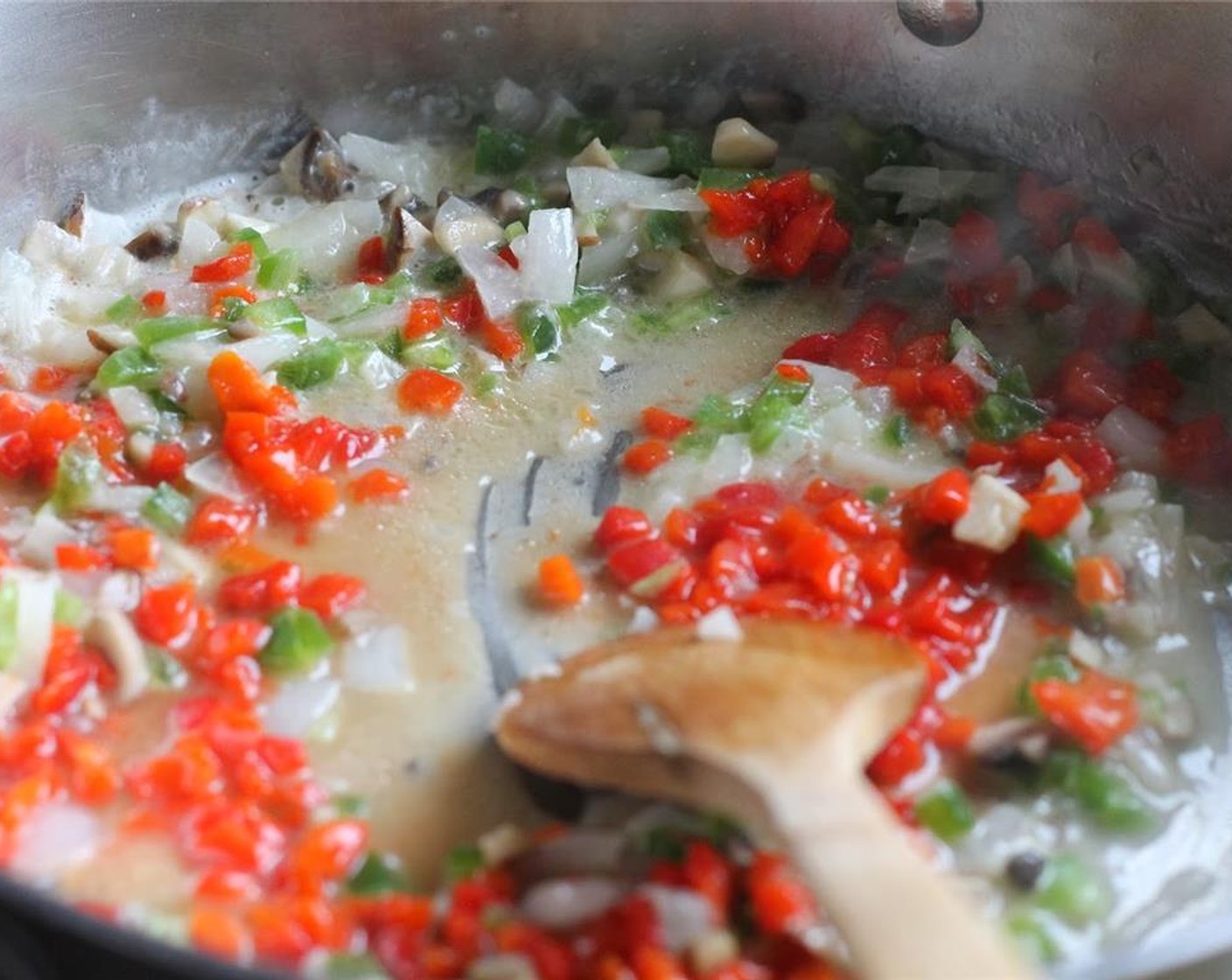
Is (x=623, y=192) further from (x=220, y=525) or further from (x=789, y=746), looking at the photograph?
(x=789, y=746)

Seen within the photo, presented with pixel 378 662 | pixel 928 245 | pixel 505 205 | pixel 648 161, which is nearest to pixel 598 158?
pixel 648 161

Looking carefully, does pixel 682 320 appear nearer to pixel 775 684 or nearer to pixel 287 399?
pixel 287 399

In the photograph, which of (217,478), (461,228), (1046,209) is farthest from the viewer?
(1046,209)

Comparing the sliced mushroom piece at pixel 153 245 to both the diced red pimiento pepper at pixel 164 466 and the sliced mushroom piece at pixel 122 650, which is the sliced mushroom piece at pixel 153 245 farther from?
the sliced mushroom piece at pixel 122 650

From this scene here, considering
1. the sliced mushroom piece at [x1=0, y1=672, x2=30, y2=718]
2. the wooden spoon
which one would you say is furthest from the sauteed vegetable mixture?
the wooden spoon

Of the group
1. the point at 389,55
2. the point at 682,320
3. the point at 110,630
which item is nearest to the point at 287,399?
the point at 110,630

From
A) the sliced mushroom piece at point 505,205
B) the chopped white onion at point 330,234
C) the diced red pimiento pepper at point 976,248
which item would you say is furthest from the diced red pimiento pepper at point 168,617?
the diced red pimiento pepper at point 976,248

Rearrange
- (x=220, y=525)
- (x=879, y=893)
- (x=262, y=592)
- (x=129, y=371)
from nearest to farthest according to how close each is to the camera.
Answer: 1. (x=879, y=893)
2. (x=262, y=592)
3. (x=220, y=525)
4. (x=129, y=371)
